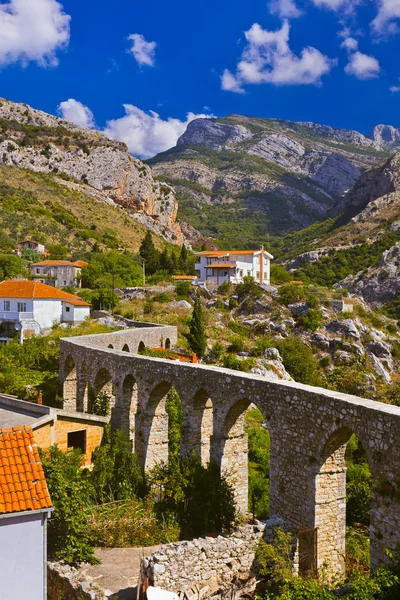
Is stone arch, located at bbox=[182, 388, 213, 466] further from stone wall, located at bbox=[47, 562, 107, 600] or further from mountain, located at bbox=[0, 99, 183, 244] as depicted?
mountain, located at bbox=[0, 99, 183, 244]

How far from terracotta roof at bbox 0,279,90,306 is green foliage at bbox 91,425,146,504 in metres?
22.8

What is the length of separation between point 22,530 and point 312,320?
123 ft

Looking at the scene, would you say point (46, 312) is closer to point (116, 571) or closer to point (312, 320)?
point (312, 320)

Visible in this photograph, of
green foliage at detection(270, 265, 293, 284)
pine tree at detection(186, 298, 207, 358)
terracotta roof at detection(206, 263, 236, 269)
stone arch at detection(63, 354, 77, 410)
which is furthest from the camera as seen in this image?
green foliage at detection(270, 265, 293, 284)

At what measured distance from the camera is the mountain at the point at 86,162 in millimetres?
98000

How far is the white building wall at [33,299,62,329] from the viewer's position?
127 feet

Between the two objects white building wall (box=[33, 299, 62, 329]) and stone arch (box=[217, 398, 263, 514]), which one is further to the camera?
white building wall (box=[33, 299, 62, 329])

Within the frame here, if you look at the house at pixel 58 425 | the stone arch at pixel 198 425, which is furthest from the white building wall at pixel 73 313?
the stone arch at pixel 198 425

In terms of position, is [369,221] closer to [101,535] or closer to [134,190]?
[134,190]

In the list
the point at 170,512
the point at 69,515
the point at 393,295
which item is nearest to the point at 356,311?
the point at 393,295

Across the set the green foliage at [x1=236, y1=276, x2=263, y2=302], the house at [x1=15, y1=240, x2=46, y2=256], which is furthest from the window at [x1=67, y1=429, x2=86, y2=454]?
the house at [x1=15, y1=240, x2=46, y2=256]

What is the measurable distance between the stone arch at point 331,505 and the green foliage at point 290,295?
120 ft

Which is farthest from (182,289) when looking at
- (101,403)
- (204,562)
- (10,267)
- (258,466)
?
(204,562)

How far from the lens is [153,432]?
17.9 metres
